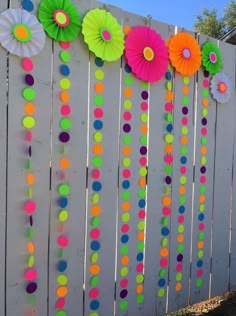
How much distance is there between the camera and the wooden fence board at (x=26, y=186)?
204cm

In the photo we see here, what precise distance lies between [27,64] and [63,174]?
64cm

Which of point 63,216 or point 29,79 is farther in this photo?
point 63,216

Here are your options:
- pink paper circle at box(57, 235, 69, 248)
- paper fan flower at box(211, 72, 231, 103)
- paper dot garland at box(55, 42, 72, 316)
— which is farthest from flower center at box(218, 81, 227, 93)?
pink paper circle at box(57, 235, 69, 248)

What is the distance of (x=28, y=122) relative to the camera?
2.09 meters

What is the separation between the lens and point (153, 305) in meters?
2.79

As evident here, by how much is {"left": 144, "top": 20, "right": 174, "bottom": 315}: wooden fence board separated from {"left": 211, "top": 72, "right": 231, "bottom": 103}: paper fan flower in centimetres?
47

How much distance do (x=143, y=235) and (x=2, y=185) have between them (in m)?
1.10

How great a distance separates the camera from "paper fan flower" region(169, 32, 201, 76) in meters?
2.74

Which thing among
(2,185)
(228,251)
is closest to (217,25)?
(228,251)

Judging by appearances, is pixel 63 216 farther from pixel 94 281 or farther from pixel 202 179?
pixel 202 179

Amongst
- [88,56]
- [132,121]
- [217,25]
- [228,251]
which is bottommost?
[228,251]

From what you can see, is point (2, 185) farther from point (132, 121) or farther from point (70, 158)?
point (132, 121)

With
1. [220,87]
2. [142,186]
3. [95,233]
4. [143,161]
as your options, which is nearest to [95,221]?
[95,233]

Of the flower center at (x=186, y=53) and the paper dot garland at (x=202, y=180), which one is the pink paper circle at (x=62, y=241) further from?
the flower center at (x=186, y=53)
